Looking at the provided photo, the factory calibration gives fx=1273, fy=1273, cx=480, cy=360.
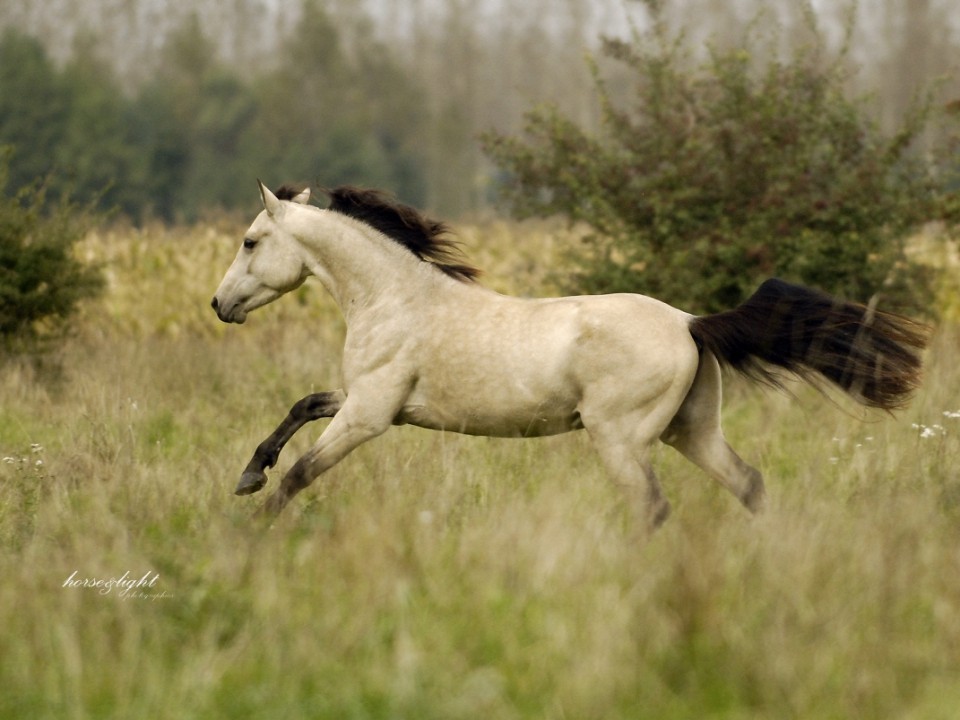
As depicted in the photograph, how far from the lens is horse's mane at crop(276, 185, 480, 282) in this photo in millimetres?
6160

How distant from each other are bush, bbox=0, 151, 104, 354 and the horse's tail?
6.26m

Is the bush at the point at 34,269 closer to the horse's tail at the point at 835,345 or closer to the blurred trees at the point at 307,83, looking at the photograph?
the horse's tail at the point at 835,345

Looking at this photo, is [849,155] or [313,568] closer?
[313,568]

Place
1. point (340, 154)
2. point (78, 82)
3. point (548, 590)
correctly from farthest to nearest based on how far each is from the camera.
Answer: point (340, 154) → point (78, 82) → point (548, 590)

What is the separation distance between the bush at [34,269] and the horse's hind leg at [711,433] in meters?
6.10

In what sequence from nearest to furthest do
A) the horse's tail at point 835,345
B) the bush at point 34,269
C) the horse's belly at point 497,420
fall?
the horse's belly at point 497,420
the horse's tail at point 835,345
the bush at point 34,269

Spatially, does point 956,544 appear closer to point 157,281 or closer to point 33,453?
point 33,453

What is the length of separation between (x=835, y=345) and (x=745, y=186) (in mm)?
5414

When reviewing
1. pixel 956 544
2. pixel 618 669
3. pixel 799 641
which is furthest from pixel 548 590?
pixel 956 544

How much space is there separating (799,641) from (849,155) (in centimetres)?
804

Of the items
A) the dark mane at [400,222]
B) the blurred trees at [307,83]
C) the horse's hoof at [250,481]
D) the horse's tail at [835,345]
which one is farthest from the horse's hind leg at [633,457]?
the blurred trees at [307,83]

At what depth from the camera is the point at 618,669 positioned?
3.51 metres

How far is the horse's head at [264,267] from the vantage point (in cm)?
616

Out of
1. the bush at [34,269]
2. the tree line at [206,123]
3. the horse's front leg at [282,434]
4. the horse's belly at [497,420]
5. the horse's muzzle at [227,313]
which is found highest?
the horse's muzzle at [227,313]
